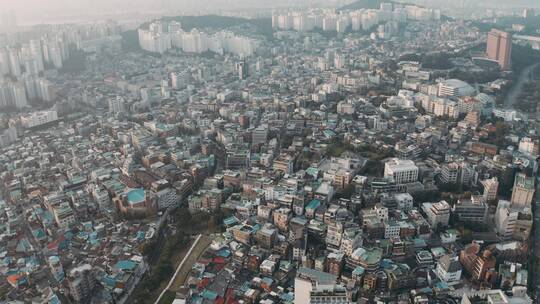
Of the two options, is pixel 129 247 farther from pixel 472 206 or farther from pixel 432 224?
pixel 472 206

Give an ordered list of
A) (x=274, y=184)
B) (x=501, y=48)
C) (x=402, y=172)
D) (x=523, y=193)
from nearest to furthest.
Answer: (x=523, y=193) → (x=274, y=184) → (x=402, y=172) → (x=501, y=48)

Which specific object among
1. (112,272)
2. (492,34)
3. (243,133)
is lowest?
(112,272)

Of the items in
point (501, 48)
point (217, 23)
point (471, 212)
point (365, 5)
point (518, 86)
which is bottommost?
point (471, 212)

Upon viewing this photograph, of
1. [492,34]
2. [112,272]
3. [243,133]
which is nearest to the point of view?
[112,272]

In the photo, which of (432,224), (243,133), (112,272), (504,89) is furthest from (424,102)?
(112,272)

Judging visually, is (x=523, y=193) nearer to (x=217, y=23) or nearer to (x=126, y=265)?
(x=126, y=265)

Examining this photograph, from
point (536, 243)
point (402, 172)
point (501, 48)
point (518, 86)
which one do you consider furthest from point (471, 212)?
point (501, 48)
